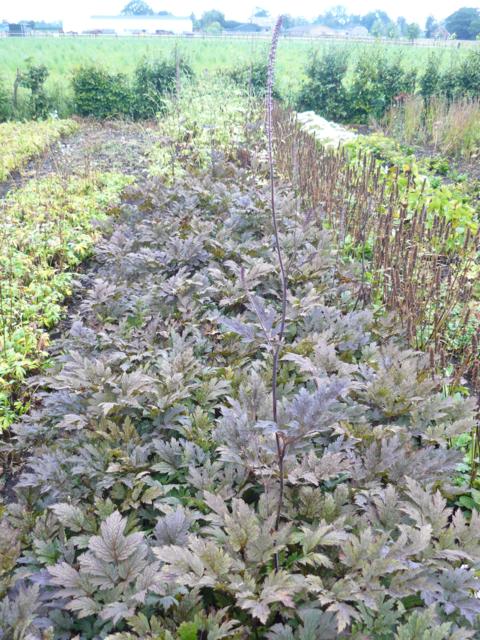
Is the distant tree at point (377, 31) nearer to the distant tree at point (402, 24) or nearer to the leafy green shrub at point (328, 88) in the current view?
the leafy green shrub at point (328, 88)

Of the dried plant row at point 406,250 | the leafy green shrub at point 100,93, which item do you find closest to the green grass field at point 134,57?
the leafy green shrub at point 100,93

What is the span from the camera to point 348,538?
156 centimetres

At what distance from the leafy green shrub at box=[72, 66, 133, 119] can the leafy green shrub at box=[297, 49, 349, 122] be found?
497cm

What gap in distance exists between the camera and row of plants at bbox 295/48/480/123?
13359 mm

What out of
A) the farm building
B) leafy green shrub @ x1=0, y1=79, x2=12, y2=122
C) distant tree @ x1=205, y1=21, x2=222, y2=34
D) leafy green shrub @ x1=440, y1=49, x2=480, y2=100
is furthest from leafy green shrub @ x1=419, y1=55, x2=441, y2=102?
the farm building

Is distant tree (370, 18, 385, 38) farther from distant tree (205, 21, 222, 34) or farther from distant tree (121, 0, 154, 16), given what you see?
distant tree (121, 0, 154, 16)

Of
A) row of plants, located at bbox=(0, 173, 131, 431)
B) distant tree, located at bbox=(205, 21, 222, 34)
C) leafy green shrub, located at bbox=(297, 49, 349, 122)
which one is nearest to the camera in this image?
row of plants, located at bbox=(0, 173, 131, 431)

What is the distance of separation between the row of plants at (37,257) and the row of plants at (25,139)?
1537mm

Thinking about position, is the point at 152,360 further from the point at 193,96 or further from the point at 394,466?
the point at 193,96

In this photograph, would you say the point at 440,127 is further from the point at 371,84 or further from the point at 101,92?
the point at 101,92

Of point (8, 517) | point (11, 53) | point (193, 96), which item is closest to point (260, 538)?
point (8, 517)

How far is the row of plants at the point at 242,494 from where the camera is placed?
141 cm

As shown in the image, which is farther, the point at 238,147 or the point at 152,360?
the point at 238,147

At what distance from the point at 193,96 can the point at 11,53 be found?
13385mm
